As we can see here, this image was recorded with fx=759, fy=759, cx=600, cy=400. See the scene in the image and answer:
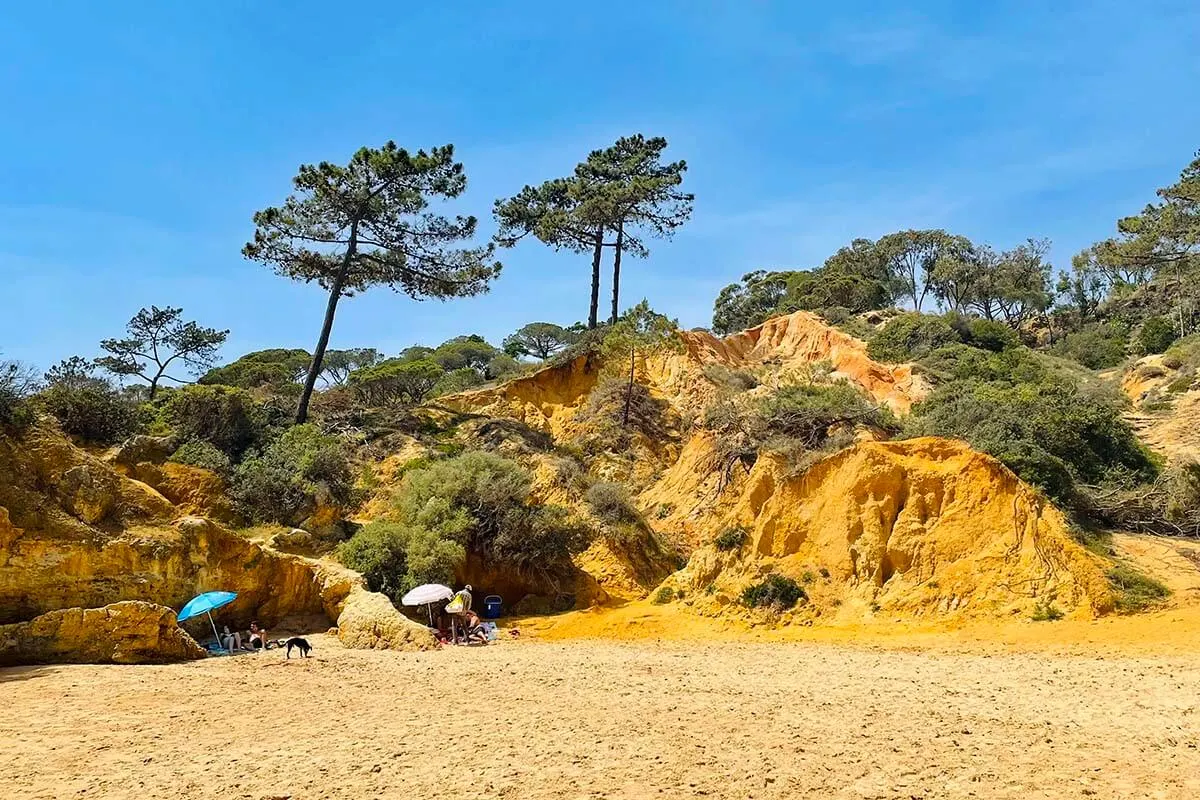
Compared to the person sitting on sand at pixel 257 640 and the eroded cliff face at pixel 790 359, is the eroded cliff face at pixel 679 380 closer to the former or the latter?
the eroded cliff face at pixel 790 359

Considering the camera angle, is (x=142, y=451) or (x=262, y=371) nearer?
(x=142, y=451)

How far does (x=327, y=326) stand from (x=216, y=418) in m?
6.89

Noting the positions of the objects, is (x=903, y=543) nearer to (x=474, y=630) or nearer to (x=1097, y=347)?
(x=474, y=630)

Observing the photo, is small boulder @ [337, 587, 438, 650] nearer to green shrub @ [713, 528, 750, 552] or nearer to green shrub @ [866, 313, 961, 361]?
green shrub @ [713, 528, 750, 552]

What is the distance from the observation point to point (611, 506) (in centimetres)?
2430

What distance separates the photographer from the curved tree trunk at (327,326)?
3098cm

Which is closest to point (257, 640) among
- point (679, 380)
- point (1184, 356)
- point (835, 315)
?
point (679, 380)

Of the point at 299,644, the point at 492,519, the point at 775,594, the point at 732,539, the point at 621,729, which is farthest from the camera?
the point at 492,519

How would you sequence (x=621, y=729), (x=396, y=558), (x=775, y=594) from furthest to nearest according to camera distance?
1. (x=396, y=558)
2. (x=775, y=594)
3. (x=621, y=729)

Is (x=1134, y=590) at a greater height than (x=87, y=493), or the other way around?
(x=87, y=493)

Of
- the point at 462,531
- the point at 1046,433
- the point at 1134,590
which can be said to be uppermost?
the point at 1046,433

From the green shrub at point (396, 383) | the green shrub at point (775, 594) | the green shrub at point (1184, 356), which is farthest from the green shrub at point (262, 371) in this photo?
the green shrub at point (1184, 356)

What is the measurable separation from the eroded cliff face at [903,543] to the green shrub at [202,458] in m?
14.2

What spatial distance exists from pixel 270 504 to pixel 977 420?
20.5 meters
